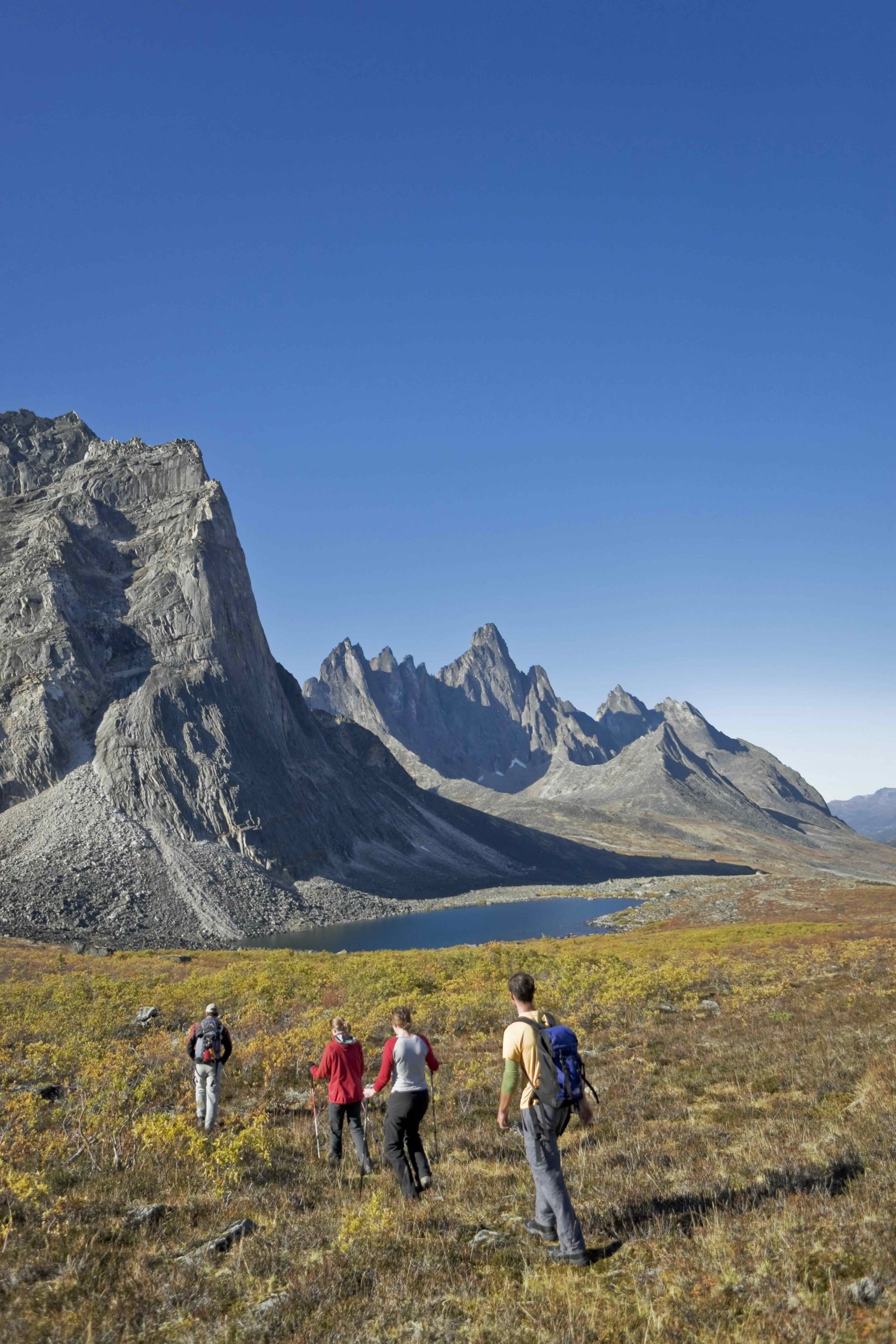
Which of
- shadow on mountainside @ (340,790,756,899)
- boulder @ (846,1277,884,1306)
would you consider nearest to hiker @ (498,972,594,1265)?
boulder @ (846,1277,884,1306)

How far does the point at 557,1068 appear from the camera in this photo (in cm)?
728

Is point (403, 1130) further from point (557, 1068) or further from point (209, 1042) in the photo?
point (209, 1042)

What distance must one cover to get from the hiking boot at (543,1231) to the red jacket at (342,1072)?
3738 mm

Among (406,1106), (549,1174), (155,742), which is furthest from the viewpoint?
(155,742)

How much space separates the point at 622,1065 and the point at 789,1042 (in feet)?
13.7

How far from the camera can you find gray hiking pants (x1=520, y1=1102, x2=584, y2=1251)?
6879mm

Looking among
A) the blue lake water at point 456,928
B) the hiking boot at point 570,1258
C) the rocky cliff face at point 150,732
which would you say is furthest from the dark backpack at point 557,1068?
the rocky cliff face at point 150,732

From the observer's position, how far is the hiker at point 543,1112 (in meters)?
6.89

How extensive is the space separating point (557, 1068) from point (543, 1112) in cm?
42

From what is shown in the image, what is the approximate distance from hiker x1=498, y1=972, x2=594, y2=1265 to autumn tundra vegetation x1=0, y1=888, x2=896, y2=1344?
11.3 inches

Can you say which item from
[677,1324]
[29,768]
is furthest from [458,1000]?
[29,768]

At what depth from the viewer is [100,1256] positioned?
24.0ft

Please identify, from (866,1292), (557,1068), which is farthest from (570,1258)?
(866,1292)

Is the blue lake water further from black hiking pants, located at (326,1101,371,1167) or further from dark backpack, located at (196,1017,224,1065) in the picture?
black hiking pants, located at (326,1101,371,1167)
